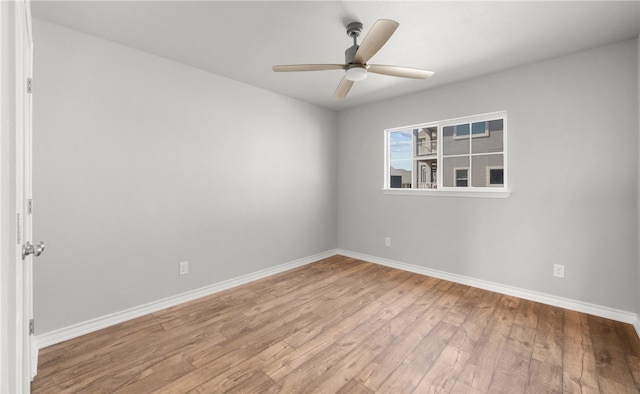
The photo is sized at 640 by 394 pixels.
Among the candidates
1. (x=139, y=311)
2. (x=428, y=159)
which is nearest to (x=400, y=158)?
(x=428, y=159)

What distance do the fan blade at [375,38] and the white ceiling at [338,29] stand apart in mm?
324

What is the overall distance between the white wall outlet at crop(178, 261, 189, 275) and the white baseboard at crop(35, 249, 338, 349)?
225 millimetres

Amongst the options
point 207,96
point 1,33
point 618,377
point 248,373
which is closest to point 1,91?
point 1,33

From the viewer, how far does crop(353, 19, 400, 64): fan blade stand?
5.14 feet

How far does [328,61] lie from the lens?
2725mm

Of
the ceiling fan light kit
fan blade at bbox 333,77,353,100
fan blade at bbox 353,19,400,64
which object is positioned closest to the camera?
fan blade at bbox 353,19,400,64

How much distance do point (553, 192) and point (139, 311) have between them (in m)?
4.16

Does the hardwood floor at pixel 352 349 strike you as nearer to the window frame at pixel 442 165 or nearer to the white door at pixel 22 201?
the white door at pixel 22 201

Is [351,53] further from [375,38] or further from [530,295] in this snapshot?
[530,295]

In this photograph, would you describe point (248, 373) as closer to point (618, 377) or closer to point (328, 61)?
point (618, 377)

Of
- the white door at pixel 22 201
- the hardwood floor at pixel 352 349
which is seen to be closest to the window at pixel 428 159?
the hardwood floor at pixel 352 349

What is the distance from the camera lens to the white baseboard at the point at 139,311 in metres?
2.11

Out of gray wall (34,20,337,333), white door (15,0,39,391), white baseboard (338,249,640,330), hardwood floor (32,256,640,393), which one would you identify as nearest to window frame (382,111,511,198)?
white baseboard (338,249,640,330)

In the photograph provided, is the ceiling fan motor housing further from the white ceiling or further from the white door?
the white door
